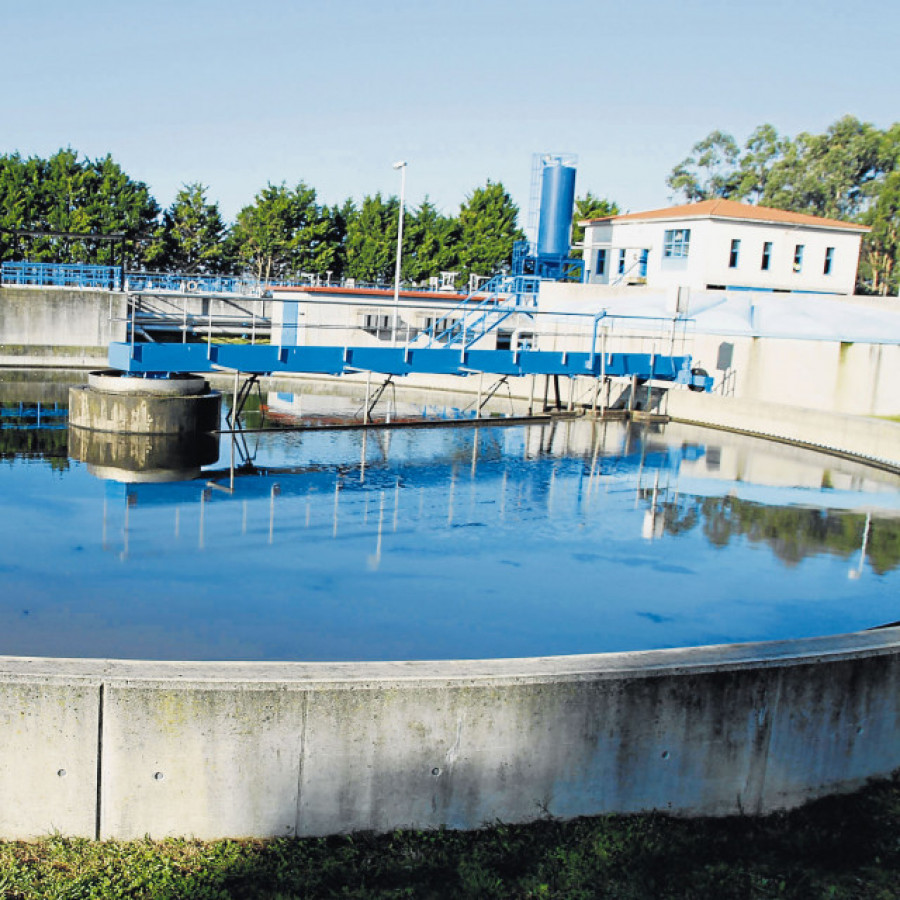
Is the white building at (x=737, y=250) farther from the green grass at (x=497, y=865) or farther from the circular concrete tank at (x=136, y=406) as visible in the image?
the green grass at (x=497, y=865)

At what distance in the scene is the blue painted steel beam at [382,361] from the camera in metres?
20.3

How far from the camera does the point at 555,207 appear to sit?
42250 mm

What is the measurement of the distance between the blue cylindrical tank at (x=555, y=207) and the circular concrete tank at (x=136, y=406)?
25626 millimetres

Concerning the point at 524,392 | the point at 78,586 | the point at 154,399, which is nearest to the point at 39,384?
the point at 154,399

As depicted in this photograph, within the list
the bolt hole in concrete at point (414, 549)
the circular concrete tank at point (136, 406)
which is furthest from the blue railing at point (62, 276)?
the bolt hole in concrete at point (414, 549)

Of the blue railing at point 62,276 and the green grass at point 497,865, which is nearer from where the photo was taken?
the green grass at point 497,865

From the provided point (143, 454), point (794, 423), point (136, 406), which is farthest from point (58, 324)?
point (794, 423)

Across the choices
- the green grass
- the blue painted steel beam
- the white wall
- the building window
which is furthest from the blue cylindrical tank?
the green grass

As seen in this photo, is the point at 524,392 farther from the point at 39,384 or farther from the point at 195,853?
the point at 195,853

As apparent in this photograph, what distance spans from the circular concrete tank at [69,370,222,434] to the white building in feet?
78.4

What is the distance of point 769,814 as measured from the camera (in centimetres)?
598

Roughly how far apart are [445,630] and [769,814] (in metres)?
3.66

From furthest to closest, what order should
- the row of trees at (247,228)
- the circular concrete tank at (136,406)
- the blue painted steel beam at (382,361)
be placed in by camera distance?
the row of trees at (247,228)
the blue painted steel beam at (382,361)
the circular concrete tank at (136,406)

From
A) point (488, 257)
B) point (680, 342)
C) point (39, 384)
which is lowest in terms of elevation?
point (39, 384)
